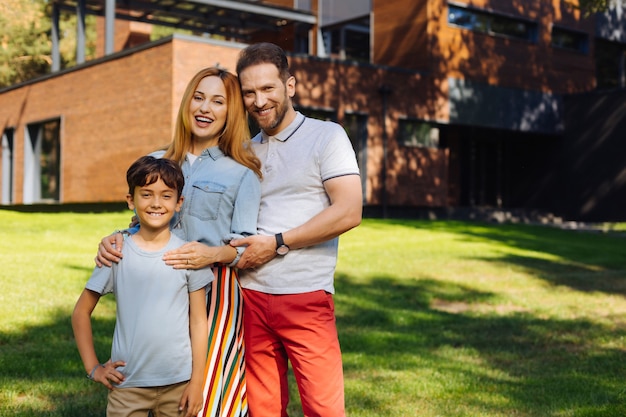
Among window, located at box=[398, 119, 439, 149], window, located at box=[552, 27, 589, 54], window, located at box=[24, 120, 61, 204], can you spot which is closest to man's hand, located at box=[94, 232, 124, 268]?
window, located at box=[398, 119, 439, 149]

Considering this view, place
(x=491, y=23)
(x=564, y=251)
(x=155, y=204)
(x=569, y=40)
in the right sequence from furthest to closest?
(x=569, y=40)
(x=491, y=23)
(x=564, y=251)
(x=155, y=204)

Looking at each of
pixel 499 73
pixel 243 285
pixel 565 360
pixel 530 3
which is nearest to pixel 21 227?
pixel 565 360

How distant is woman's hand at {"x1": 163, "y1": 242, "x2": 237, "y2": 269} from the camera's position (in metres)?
3.34

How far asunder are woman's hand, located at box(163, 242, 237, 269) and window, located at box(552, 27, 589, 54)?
95.6 ft

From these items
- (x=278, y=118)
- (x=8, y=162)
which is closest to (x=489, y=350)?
(x=278, y=118)

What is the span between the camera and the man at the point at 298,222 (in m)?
3.64

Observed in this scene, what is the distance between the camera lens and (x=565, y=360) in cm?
792

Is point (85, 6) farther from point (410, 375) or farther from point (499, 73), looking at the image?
point (410, 375)

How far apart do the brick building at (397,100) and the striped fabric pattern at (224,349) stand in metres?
18.7

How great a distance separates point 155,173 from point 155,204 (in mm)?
Result: 121

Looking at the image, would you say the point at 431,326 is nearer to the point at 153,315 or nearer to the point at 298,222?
the point at 298,222

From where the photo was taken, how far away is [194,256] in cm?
336

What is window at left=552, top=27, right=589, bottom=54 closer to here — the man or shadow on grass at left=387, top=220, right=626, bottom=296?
shadow on grass at left=387, top=220, right=626, bottom=296

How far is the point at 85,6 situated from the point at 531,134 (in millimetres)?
16229
